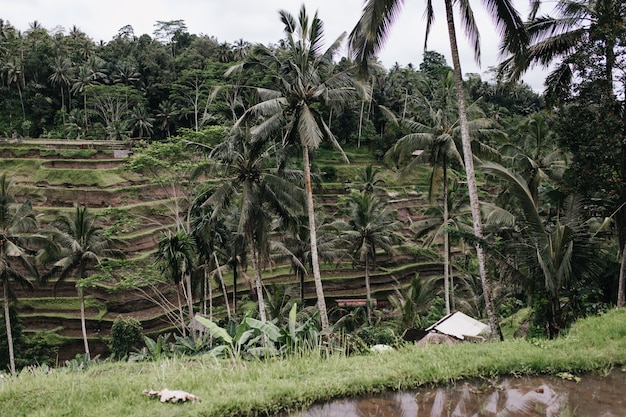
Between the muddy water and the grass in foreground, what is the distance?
180mm

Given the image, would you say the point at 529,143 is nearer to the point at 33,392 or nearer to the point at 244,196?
the point at 244,196

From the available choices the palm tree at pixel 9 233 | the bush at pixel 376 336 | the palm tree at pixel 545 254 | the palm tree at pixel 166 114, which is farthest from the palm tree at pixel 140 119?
the palm tree at pixel 545 254

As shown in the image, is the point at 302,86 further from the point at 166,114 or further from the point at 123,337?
the point at 166,114

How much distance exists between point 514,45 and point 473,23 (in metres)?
0.95

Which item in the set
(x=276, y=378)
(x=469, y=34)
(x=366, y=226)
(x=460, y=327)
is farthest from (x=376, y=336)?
(x=276, y=378)

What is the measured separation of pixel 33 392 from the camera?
4934 millimetres

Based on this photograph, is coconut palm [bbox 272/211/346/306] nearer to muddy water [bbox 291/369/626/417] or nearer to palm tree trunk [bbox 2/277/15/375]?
palm tree trunk [bbox 2/277/15/375]

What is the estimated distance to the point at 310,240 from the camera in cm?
2012

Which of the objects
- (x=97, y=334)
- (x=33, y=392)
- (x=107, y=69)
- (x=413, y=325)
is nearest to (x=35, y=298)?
(x=97, y=334)

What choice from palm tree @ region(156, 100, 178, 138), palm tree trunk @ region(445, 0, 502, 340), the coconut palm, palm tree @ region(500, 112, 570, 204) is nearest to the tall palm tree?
palm tree trunk @ region(445, 0, 502, 340)

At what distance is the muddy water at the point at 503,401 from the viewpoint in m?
4.54

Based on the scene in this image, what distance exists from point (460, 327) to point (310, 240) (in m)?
8.32

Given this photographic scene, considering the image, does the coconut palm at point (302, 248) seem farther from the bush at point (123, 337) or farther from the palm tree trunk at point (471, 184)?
the palm tree trunk at point (471, 184)

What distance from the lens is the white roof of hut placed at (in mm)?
12562
